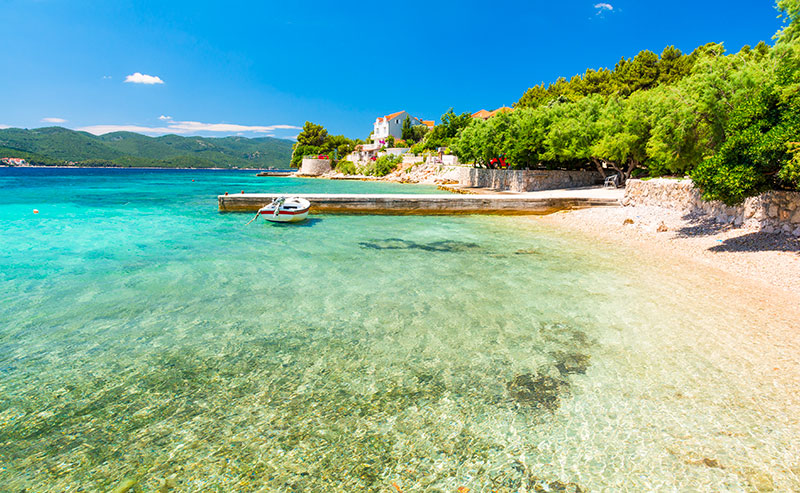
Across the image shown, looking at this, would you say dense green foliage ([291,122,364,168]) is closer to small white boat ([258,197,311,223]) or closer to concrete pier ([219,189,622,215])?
concrete pier ([219,189,622,215])

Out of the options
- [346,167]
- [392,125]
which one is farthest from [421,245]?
[392,125]

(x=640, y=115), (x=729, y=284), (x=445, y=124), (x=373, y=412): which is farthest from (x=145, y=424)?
(x=445, y=124)

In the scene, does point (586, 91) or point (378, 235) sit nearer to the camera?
point (378, 235)

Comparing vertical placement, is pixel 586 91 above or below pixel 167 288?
above

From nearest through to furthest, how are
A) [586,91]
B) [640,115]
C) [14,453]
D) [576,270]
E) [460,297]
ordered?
1. [14,453]
2. [460,297]
3. [576,270]
4. [640,115]
5. [586,91]

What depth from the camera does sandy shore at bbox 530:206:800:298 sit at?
9.91m

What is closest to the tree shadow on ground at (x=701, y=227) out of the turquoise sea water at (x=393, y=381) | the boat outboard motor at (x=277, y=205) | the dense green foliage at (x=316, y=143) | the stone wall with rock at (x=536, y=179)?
the turquoise sea water at (x=393, y=381)

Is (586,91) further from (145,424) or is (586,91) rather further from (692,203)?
(145,424)

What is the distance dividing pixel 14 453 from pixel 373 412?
3.70m

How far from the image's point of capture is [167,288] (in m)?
9.33

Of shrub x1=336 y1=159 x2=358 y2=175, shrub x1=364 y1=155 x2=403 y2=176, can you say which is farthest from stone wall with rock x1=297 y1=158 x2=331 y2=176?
shrub x1=364 y1=155 x2=403 y2=176

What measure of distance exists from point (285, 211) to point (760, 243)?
60.8ft

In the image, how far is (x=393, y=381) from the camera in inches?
206

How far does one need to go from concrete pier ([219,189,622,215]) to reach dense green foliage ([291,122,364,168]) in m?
82.5
